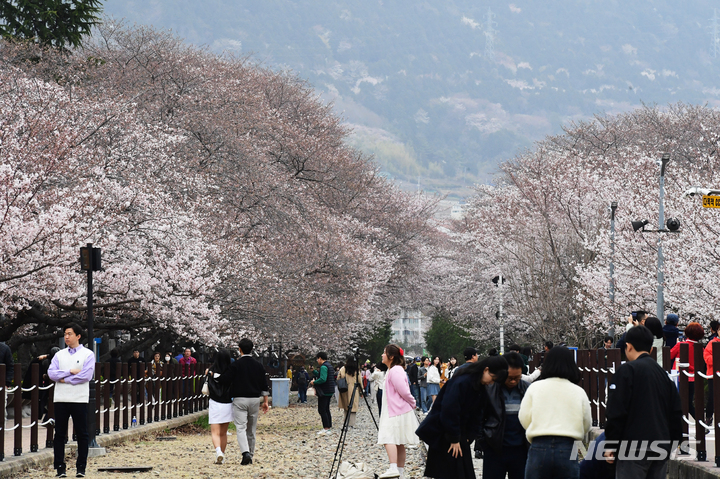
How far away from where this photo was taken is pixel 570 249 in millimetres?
36719

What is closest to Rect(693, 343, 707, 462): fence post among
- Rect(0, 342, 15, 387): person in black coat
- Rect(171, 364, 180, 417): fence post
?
Rect(0, 342, 15, 387): person in black coat

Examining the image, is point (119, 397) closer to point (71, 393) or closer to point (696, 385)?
point (71, 393)

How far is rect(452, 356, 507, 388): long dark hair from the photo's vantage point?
773 cm

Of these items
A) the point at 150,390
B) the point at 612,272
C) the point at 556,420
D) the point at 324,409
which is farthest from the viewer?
the point at 612,272

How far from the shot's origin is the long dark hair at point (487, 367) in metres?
7.73

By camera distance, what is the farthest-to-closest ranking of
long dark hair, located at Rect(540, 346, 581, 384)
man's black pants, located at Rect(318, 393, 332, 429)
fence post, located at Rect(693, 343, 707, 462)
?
man's black pants, located at Rect(318, 393, 332, 429), fence post, located at Rect(693, 343, 707, 462), long dark hair, located at Rect(540, 346, 581, 384)

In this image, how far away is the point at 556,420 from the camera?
679 cm

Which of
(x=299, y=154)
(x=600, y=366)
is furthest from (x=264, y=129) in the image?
(x=600, y=366)

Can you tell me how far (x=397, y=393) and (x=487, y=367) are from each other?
389 cm

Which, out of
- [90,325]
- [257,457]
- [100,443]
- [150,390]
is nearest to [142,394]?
[150,390]

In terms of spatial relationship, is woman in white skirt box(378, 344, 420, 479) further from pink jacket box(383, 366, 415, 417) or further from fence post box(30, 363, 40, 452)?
fence post box(30, 363, 40, 452)

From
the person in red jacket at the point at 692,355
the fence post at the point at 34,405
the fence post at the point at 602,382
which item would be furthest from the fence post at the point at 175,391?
the person in red jacket at the point at 692,355

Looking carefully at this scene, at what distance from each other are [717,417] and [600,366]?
232 inches

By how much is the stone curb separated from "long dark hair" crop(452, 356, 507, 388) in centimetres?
644
